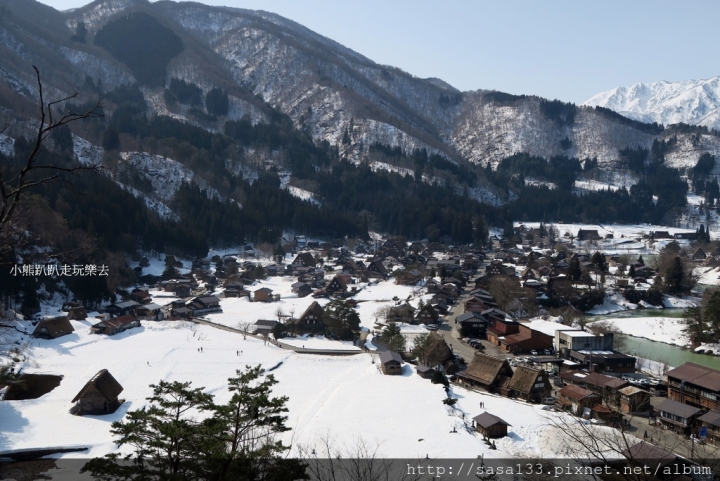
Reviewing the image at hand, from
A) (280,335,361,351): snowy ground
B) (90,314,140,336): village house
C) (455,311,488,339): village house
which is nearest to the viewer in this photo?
(280,335,361,351): snowy ground

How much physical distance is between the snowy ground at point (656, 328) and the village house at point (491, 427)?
841 inches

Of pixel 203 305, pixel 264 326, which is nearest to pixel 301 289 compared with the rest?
pixel 203 305

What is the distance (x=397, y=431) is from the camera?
15.9m

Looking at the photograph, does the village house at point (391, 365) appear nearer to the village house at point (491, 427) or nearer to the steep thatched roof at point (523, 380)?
the steep thatched roof at point (523, 380)

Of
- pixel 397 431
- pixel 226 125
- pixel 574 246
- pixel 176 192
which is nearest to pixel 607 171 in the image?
pixel 574 246

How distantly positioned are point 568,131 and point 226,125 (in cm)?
10435

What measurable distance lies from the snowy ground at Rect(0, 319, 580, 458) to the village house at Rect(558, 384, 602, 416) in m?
1.41

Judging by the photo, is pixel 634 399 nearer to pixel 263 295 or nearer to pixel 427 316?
pixel 427 316

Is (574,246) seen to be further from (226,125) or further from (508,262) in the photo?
(226,125)

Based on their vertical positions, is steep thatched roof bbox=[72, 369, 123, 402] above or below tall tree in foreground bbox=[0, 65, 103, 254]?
below

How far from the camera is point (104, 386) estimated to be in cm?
1914

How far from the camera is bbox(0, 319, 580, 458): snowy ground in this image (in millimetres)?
15516

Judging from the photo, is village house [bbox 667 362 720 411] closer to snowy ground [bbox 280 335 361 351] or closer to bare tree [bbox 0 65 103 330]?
snowy ground [bbox 280 335 361 351]

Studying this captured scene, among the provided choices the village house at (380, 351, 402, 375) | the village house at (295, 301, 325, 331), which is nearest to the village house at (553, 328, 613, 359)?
the village house at (380, 351, 402, 375)
